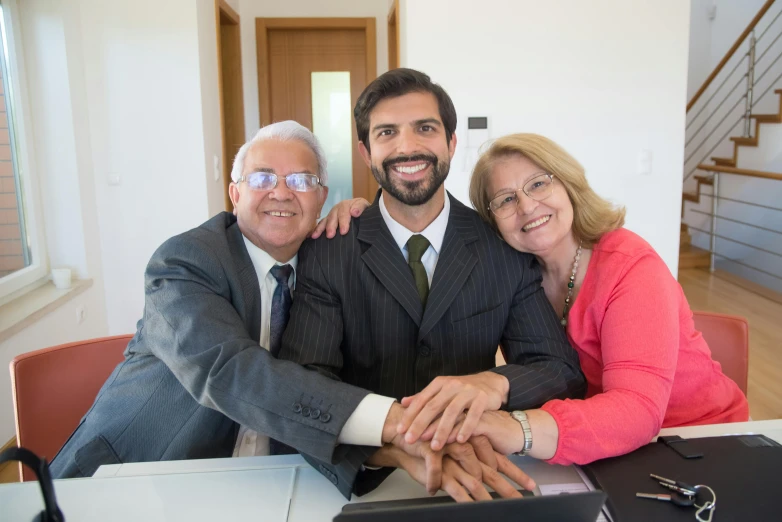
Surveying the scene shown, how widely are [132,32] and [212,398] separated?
3.54 meters

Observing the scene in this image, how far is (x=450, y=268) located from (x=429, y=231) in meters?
0.14

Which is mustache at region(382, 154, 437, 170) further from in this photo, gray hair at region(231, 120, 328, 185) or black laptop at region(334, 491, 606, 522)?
black laptop at region(334, 491, 606, 522)

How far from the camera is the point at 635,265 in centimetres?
147

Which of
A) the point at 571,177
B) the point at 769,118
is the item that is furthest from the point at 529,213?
the point at 769,118

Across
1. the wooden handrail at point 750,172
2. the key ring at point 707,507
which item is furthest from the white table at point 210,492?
the wooden handrail at point 750,172

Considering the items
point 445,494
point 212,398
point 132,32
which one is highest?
point 132,32

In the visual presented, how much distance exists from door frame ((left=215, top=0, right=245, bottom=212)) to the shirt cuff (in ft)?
11.8

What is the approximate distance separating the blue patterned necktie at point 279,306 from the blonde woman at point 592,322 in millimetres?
174

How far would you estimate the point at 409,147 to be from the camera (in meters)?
1.59

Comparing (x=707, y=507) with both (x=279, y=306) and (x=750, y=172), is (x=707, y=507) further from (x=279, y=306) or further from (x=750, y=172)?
(x=750, y=172)

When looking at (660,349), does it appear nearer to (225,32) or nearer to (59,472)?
(59,472)

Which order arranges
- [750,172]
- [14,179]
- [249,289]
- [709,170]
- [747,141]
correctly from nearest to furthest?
[249,289] → [14,179] → [750,172] → [747,141] → [709,170]

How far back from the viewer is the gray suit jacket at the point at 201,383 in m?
1.16

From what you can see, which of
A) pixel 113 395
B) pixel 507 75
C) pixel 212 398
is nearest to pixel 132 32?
pixel 507 75
